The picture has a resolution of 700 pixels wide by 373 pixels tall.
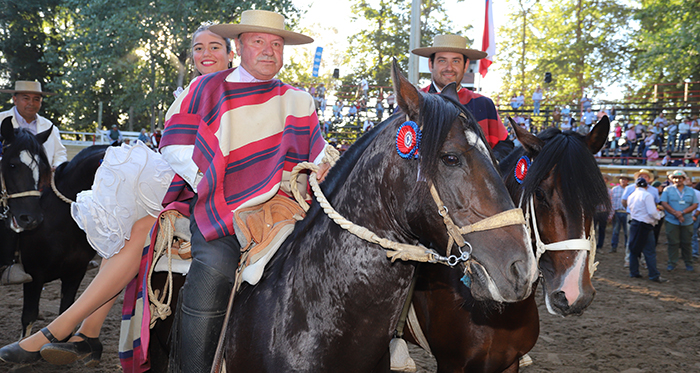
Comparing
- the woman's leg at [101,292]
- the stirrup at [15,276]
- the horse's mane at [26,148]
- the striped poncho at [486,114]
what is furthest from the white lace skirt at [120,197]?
the stirrup at [15,276]

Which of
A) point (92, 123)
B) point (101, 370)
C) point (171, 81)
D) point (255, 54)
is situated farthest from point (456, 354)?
point (92, 123)

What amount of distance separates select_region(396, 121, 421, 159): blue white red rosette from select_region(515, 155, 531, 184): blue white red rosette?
1.48 m

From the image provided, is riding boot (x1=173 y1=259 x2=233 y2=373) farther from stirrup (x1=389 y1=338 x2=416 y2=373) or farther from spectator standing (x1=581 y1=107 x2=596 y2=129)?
spectator standing (x1=581 y1=107 x2=596 y2=129)

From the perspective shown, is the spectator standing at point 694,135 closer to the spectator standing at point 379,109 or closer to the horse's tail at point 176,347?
the spectator standing at point 379,109

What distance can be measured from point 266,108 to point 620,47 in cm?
4122

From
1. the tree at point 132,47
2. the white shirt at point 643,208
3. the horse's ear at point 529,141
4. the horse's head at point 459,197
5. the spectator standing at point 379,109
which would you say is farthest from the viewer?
the spectator standing at point 379,109

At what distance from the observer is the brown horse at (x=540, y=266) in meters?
2.62

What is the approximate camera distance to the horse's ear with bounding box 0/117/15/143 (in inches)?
198

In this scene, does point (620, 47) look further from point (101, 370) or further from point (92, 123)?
point (101, 370)

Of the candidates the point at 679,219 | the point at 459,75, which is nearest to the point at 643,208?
the point at 679,219

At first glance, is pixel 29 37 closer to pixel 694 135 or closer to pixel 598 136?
pixel 598 136

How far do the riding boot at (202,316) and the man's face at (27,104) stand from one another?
5641mm

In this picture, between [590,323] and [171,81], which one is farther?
[171,81]

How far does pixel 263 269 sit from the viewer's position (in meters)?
2.14
